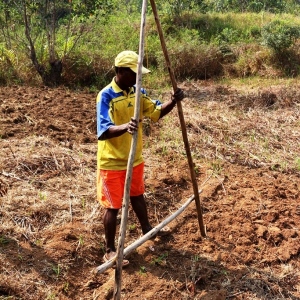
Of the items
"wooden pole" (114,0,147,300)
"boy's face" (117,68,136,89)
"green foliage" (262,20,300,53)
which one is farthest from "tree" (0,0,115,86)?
"wooden pole" (114,0,147,300)

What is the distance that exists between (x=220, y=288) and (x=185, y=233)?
73 cm

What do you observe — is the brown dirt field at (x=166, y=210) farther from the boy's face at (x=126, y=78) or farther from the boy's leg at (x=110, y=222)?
the boy's face at (x=126, y=78)

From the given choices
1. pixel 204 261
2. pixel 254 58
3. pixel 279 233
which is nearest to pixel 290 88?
pixel 254 58

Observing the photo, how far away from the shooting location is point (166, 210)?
3980 mm

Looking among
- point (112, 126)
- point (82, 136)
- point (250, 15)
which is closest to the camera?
→ point (112, 126)

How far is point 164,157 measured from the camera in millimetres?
5074

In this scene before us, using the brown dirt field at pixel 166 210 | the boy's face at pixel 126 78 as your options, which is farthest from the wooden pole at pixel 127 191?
the brown dirt field at pixel 166 210

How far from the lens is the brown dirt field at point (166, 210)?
9.71 ft

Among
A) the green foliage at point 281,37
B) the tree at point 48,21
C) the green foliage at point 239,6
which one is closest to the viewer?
the tree at point 48,21

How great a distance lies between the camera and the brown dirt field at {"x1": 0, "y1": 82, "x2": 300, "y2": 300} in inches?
117

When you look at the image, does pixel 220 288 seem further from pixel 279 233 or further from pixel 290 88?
pixel 290 88

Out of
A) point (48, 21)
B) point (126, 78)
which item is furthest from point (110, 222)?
point (48, 21)

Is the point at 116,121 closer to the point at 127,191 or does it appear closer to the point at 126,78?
the point at 126,78

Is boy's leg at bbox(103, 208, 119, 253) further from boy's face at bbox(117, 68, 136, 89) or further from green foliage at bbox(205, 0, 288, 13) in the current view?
green foliage at bbox(205, 0, 288, 13)
